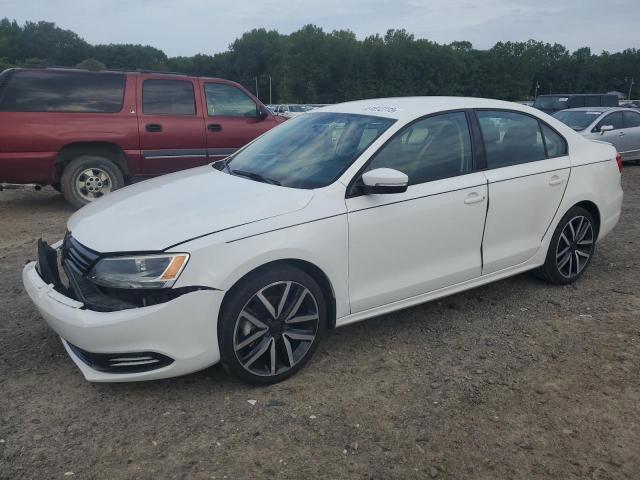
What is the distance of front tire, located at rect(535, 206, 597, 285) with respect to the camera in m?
4.50

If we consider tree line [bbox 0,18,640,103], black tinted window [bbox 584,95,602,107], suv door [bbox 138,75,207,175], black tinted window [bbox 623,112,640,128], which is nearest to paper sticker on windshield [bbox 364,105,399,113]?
suv door [bbox 138,75,207,175]

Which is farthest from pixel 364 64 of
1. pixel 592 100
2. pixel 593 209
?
pixel 593 209

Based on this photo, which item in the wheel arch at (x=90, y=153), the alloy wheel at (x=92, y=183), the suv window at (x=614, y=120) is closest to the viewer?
the wheel arch at (x=90, y=153)

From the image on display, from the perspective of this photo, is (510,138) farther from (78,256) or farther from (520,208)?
(78,256)

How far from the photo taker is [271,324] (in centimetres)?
309

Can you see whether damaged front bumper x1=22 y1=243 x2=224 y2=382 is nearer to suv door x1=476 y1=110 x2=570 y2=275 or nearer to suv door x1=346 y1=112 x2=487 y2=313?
suv door x1=346 y1=112 x2=487 y2=313

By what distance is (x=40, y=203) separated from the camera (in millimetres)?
8305

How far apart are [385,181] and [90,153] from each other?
553 cm

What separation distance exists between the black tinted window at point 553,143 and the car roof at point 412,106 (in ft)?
0.59

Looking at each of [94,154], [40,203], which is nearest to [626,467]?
[94,154]

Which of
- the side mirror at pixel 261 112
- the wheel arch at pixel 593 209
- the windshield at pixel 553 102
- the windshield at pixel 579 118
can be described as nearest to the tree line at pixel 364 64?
the windshield at pixel 553 102

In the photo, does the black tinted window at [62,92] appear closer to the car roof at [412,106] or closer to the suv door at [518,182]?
the car roof at [412,106]

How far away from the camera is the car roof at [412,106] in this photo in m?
3.76

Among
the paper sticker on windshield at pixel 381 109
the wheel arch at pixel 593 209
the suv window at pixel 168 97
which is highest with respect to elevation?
the suv window at pixel 168 97
